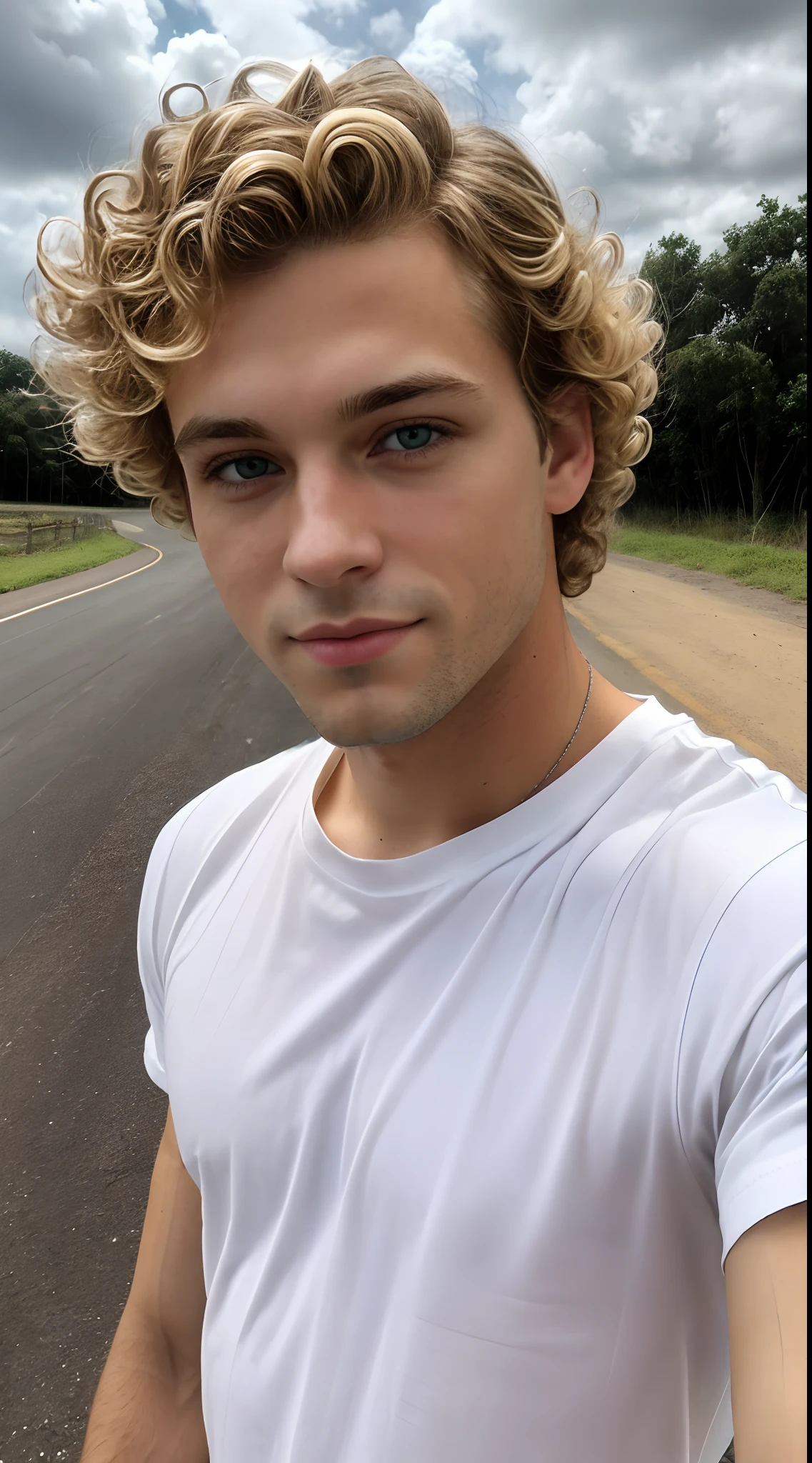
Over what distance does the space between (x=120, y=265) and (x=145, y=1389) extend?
1727 mm

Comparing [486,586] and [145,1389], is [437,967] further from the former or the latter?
[145,1389]

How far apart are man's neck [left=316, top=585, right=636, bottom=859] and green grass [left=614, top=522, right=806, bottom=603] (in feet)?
31.4

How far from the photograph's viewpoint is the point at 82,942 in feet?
12.9

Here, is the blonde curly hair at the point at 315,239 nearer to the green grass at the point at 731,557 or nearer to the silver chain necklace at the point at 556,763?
the silver chain necklace at the point at 556,763

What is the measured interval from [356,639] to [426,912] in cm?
35

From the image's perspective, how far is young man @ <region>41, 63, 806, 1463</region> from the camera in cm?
81

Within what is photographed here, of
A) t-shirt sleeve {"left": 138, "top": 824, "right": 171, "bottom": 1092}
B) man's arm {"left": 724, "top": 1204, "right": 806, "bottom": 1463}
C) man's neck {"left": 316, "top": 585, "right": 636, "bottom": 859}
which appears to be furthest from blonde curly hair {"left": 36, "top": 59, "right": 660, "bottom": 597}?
man's arm {"left": 724, "top": 1204, "right": 806, "bottom": 1463}

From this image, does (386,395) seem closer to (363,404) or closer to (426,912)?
(363,404)

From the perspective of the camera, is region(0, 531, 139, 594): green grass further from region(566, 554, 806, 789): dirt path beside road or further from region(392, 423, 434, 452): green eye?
region(392, 423, 434, 452): green eye

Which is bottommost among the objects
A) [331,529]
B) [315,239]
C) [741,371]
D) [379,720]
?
[379,720]

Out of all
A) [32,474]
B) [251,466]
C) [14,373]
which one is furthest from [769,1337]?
[32,474]

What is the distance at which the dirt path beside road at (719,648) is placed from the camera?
573cm

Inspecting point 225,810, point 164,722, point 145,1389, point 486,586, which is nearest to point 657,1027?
point 486,586

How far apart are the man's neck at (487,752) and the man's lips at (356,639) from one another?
0.20m
